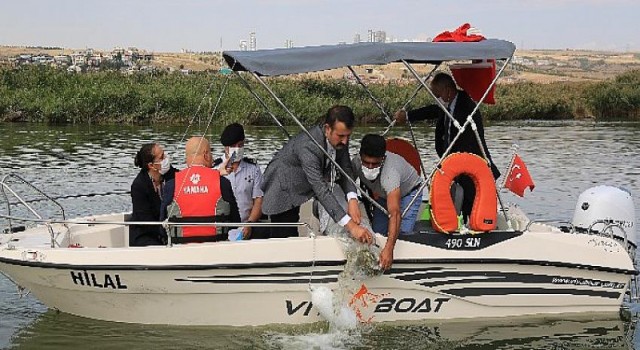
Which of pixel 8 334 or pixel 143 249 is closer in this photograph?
pixel 143 249

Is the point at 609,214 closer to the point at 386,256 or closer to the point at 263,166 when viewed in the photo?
the point at 386,256

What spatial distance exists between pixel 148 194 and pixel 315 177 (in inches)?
65.5

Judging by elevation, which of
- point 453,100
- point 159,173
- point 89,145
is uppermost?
point 453,100

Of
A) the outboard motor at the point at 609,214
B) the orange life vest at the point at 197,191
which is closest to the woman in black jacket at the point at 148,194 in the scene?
the orange life vest at the point at 197,191

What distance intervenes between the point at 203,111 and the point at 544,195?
2017cm

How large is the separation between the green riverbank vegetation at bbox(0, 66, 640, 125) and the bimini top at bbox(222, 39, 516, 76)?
22.3m

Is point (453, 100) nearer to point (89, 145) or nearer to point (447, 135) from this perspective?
point (447, 135)

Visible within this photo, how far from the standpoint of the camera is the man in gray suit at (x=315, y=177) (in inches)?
286

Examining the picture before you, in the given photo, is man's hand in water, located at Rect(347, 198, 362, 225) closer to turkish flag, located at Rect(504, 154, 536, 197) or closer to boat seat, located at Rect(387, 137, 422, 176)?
turkish flag, located at Rect(504, 154, 536, 197)

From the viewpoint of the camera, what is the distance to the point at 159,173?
7.97 meters

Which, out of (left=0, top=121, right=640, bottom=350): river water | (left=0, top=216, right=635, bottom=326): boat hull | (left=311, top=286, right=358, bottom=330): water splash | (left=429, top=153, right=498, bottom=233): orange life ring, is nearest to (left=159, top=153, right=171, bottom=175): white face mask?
(left=0, top=216, right=635, bottom=326): boat hull

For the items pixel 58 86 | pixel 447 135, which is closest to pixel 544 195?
pixel 447 135

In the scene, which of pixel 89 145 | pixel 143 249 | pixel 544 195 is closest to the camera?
pixel 143 249

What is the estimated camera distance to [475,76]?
9219 mm
